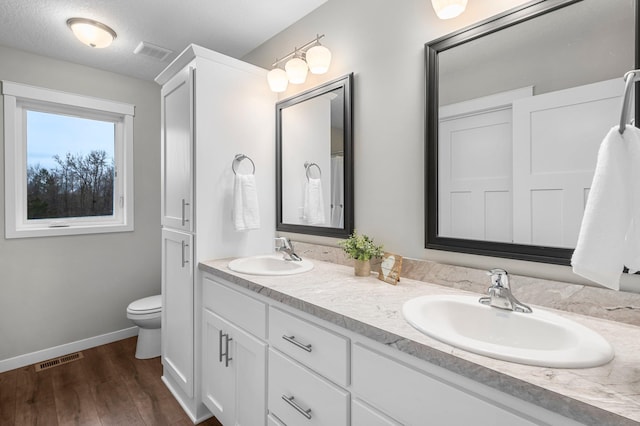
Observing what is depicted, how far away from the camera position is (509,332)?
1009 millimetres

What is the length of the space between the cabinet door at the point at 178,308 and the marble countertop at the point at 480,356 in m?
0.67

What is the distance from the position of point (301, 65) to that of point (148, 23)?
42.9 inches

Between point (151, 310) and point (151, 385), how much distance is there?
0.53 meters

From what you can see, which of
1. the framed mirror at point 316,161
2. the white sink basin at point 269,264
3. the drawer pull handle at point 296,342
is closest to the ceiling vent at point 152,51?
the framed mirror at point 316,161

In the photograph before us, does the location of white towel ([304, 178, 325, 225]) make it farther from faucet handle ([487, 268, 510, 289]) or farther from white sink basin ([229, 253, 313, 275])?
faucet handle ([487, 268, 510, 289])

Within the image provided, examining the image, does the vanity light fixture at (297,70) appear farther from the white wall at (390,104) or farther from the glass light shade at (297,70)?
the white wall at (390,104)

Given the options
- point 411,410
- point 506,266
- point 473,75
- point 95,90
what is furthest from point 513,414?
point 95,90

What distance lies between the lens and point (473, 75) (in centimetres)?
130

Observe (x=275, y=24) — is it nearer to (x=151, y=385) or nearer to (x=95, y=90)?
(x=95, y=90)

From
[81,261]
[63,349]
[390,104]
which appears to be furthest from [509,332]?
[63,349]

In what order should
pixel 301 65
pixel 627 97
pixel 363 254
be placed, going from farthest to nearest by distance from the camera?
pixel 301 65, pixel 363 254, pixel 627 97

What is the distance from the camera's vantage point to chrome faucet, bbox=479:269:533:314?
3.35 ft

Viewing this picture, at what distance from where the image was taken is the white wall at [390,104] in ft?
4.75

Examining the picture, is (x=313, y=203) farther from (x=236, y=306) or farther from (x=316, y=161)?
(x=236, y=306)
